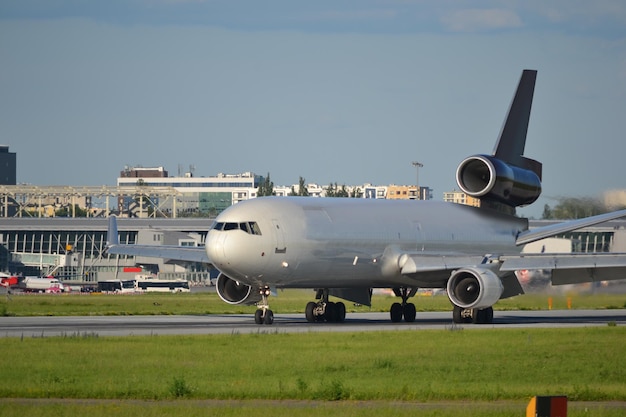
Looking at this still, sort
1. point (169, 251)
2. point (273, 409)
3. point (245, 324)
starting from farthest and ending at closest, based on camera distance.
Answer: point (169, 251)
point (245, 324)
point (273, 409)

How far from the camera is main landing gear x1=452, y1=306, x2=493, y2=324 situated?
48.3m

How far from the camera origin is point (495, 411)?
858 inches

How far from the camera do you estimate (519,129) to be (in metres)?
58.6

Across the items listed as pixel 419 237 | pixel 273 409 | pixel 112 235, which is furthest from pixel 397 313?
pixel 273 409

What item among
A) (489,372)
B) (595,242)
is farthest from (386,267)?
(595,242)

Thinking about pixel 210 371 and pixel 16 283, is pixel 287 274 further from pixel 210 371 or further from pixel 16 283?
pixel 16 283

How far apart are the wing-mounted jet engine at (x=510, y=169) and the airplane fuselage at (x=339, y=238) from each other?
113 cm

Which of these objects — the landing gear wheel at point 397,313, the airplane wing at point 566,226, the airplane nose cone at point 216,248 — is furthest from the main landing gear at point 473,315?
the airplane nose cone at point 216,248

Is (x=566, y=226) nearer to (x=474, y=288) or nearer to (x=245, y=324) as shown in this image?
(x=474, y=288)

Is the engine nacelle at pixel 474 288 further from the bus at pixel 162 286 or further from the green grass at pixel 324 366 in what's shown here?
the bus at pixel 162 286

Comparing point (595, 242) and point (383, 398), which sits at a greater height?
point (595, 242)

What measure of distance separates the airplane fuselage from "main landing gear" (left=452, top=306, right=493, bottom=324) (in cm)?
285

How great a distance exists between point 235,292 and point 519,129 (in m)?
17.6

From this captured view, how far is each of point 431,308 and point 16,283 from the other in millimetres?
71506
